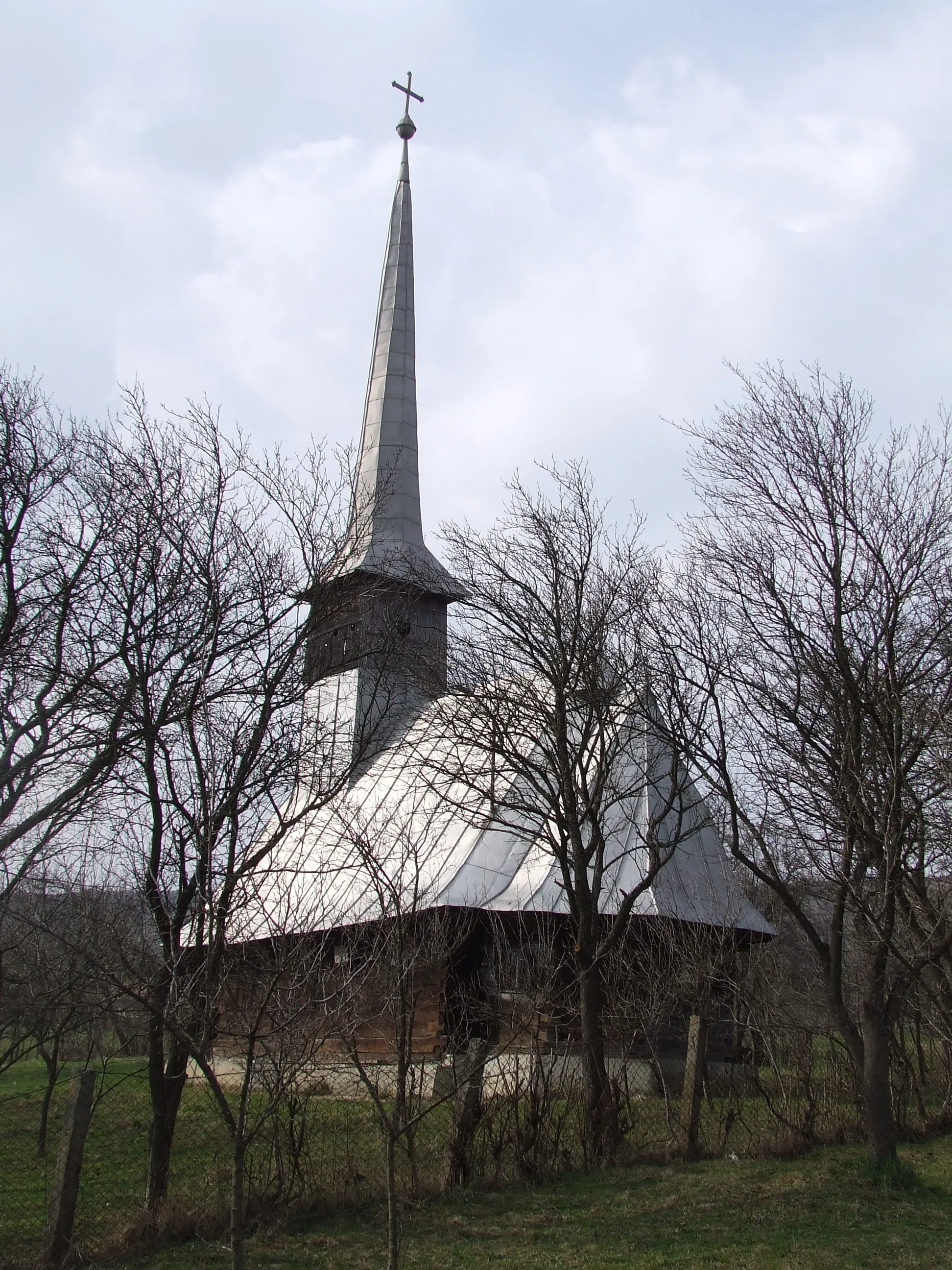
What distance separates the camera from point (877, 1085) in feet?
26.6

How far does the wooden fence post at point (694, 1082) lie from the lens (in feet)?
28.8

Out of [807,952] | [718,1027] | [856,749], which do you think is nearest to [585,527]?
[856,749]

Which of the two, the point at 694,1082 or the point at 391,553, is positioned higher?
the point at 391,553

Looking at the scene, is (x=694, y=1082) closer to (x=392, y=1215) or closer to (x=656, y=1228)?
(x=656, y=1228)

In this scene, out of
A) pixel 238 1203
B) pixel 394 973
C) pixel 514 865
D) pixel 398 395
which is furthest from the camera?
pixel 398 395

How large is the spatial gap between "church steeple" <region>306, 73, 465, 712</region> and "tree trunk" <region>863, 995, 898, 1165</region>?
14.9ft

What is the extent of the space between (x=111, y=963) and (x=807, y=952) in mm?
15823

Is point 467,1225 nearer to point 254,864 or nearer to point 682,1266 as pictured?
point 682,1266

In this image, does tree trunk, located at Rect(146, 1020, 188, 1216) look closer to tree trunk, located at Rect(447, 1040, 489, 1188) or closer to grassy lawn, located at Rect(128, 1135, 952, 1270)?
grassy lawn, located at Rect(128, 1135, 952, 1270)

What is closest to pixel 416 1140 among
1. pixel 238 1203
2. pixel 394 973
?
pixel 394 973

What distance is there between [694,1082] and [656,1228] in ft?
7.43

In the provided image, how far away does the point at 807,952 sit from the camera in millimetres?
19875

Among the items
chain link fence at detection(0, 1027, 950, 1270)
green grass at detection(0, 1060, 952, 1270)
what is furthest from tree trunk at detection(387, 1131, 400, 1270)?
green grass at detection(0, 1060, 952, 1270)

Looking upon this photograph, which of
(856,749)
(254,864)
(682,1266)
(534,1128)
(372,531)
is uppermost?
(372,531)
